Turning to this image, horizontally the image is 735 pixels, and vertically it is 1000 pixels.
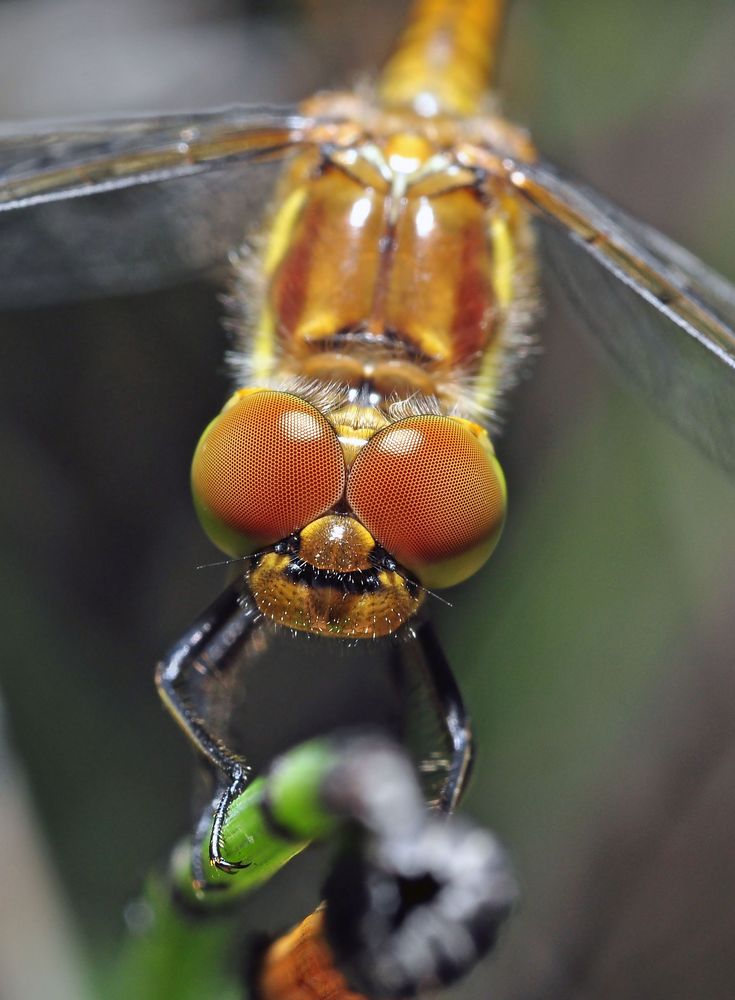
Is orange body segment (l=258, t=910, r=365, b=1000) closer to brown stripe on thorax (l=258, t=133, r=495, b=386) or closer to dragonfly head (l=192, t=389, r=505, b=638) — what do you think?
dragonfly head (l=192, t=389, r=505, b=638)

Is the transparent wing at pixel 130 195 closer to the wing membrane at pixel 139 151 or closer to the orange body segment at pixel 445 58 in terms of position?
the wing membrane at pixel 139 151

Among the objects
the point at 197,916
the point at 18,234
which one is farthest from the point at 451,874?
the point at 18,234

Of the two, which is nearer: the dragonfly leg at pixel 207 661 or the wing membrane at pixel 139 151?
the dragonfly leg at pixel 207 661

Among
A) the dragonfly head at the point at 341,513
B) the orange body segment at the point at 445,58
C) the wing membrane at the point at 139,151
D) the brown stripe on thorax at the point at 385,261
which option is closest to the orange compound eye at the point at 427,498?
the dragonfly head at the point at 341,513

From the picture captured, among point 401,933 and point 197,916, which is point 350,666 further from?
point 401,933

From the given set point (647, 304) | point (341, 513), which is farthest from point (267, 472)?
point (647, 304)

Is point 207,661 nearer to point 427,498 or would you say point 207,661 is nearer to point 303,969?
point 427,498
